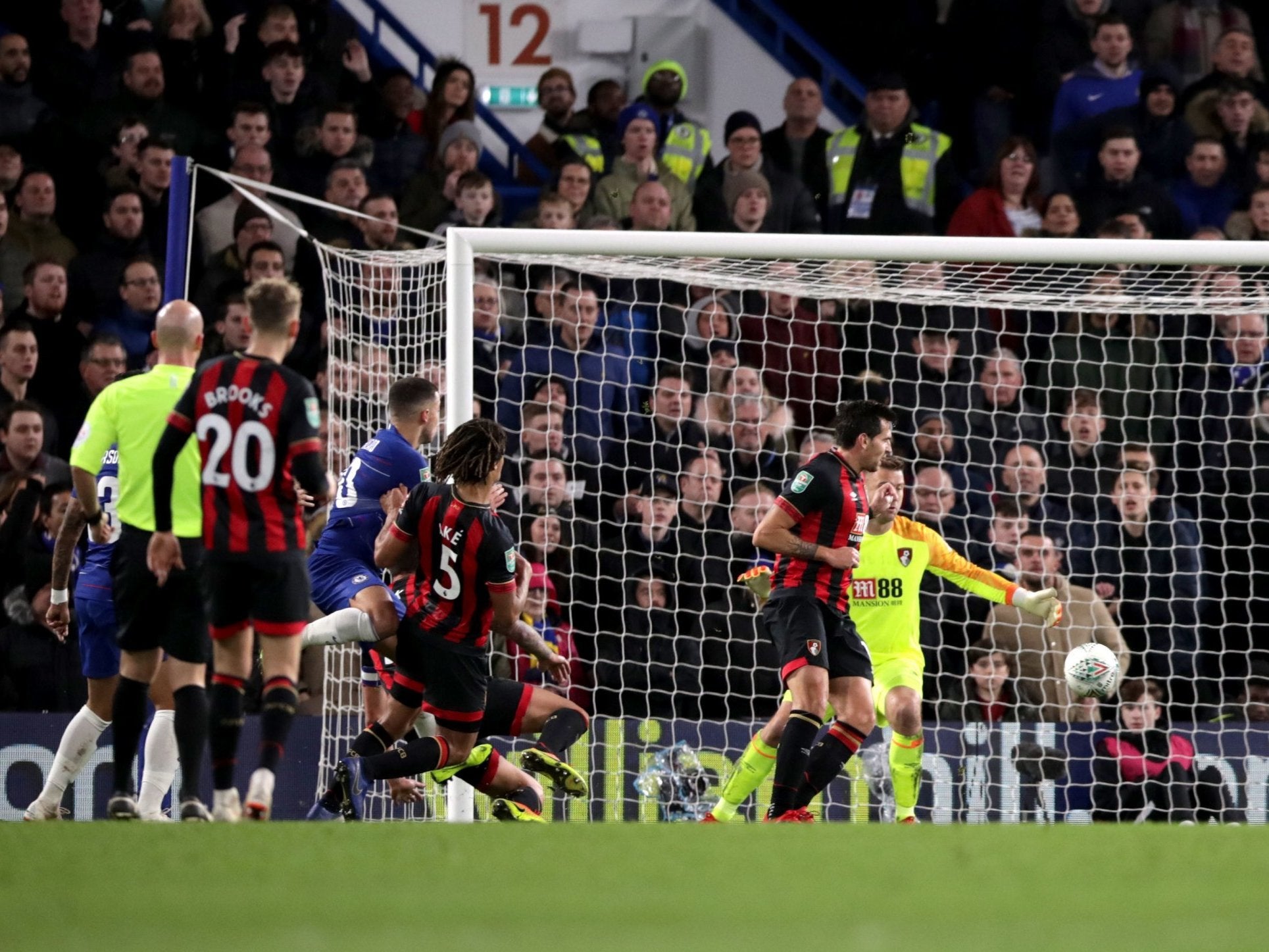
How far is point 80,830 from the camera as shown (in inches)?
213

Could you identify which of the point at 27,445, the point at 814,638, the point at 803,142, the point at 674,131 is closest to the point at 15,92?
the point at 27,445

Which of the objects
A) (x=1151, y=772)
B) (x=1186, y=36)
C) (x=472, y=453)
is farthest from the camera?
(x=1186, y=36)

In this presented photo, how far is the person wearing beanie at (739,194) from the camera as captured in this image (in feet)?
39.2

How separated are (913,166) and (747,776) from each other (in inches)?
215

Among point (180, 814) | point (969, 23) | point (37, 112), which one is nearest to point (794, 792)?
point (180, 814)

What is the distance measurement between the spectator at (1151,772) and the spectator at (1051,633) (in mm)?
284

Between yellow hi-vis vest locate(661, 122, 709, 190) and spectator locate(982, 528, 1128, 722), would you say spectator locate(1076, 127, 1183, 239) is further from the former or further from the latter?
yellow hi-vis vest locate(661, 122, 709, 190)

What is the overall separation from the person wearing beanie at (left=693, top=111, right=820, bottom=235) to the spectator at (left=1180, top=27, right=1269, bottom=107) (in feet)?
9.90

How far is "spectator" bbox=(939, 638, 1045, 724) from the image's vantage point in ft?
33.1

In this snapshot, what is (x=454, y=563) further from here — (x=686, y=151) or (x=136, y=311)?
(x=686, y=151)

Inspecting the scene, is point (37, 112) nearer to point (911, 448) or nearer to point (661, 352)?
point (661, 352)

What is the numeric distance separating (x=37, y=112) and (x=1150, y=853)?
361 inches

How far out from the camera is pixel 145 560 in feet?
20.3

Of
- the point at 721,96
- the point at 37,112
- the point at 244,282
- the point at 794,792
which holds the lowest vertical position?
the point at 794,792
